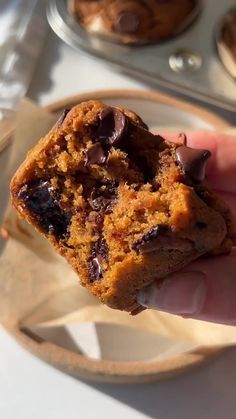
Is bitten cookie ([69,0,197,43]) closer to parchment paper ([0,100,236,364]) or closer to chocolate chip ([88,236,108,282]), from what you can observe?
parchment paper ([0,100,236,364])

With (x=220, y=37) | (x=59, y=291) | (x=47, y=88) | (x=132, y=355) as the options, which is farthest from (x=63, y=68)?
(x=132, y=355)

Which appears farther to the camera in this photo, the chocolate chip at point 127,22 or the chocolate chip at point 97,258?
the chocolate chip at point 127,22

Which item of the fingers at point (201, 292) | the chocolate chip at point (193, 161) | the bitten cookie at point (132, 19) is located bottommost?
the fingers at point (201, 292)

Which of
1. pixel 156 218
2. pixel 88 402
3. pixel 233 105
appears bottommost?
pixel 88 402

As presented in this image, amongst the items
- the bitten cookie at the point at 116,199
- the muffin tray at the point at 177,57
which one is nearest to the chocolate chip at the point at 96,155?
the bitten cookie at the point at 116,199

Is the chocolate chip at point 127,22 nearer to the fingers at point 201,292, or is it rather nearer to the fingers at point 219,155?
the fingers at point 219,155

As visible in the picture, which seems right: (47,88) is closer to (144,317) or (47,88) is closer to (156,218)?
(144,317)

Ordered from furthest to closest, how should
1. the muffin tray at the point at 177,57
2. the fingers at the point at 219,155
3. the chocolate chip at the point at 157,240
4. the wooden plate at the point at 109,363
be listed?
the muffin tray at the point at 177,57
the fingers at the point at 219,155
the wooden plate at the point at 109,363
the chocolate chip at the point at 157,240
